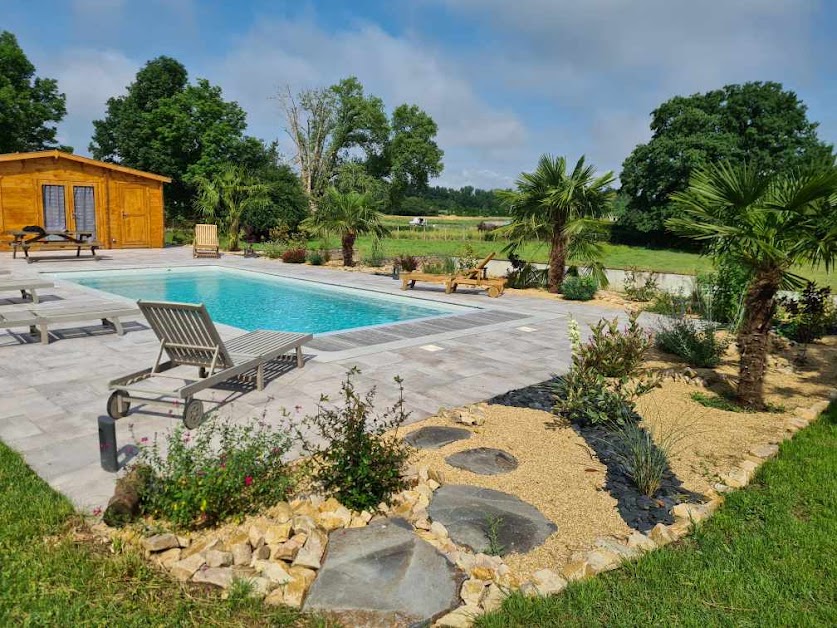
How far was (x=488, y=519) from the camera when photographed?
368 cm

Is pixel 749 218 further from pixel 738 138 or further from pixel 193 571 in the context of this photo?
pixel 738 138

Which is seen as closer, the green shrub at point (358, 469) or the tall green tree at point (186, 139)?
the green shrub at point (358, 469)

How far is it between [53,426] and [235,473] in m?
2.46

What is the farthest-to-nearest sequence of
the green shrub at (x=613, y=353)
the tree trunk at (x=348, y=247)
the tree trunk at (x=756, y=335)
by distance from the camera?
the tree trunk at (x=348, y=247) < the green shrub at (x=613, y=353) < the tree trunk at (x=756, y=335)

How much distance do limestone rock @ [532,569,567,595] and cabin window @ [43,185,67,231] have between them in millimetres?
24610

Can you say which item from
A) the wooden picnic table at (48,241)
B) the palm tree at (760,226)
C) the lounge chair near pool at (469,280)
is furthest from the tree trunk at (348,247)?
the palm tree at (760,226)

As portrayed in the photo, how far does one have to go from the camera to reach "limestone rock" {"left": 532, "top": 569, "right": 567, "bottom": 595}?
2.99 meters

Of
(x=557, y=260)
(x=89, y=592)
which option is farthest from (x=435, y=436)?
(x=557, y=260)

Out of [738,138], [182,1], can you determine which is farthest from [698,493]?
[738,138]

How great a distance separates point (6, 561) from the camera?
3070 mm

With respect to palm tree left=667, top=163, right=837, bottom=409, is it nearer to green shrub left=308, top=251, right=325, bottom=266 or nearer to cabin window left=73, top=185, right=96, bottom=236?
green shrub left=308, top=251, right=325, bottom=266

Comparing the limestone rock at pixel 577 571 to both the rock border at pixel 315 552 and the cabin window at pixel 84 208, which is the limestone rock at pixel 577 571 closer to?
the rock border at pixel 315 552

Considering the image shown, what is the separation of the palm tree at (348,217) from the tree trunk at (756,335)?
14.1m

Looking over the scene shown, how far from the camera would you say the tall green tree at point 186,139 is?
36688mm
